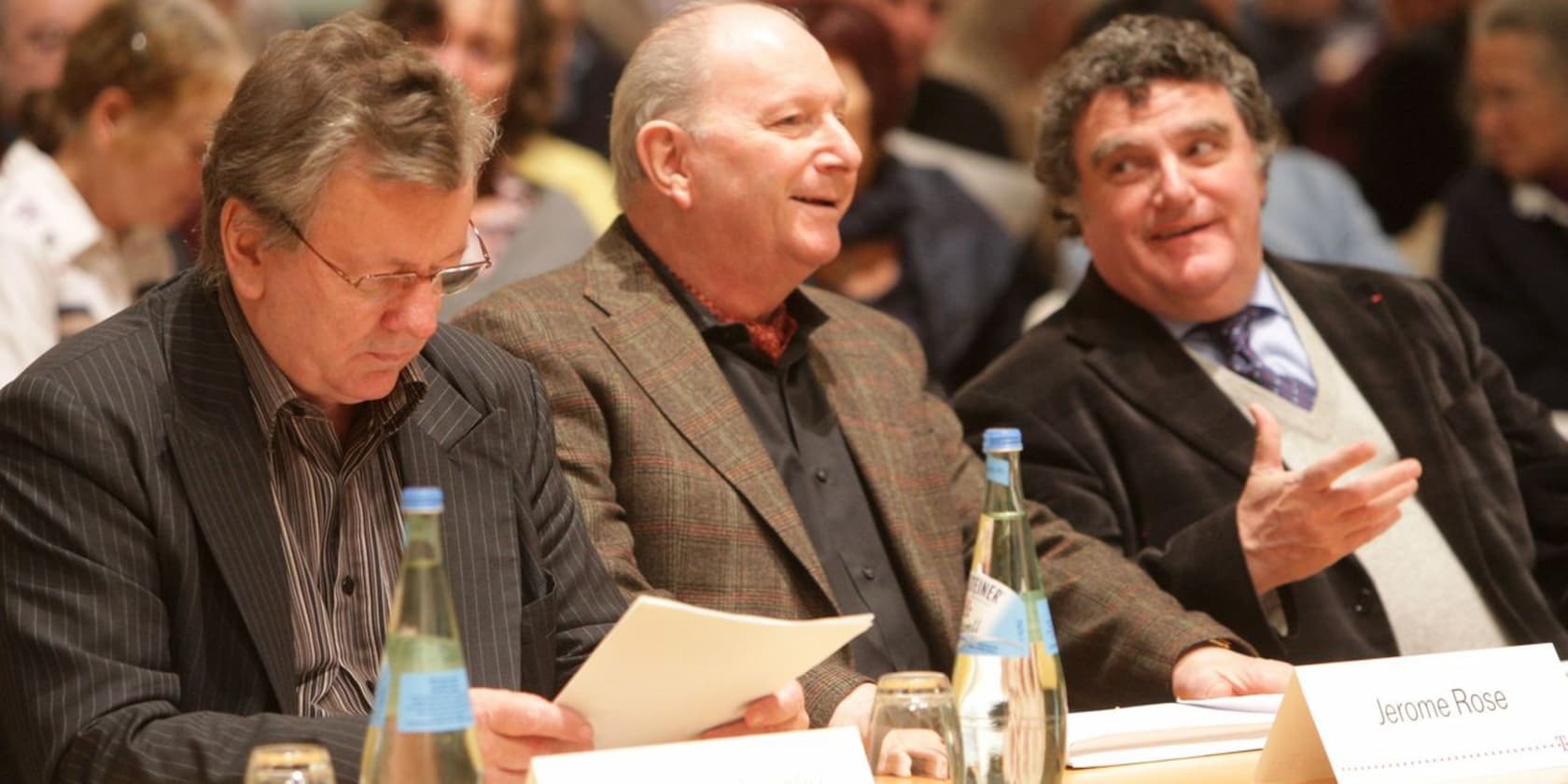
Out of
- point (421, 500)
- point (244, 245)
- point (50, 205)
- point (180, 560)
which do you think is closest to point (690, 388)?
point (244, 245)

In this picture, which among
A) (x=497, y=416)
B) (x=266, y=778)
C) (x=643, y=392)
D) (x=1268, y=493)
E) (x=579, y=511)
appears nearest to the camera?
(x=266, y=778)

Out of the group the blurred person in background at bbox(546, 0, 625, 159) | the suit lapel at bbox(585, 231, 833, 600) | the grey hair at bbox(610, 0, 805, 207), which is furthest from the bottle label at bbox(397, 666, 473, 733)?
the blurred person in background at bbox(546, 0, 625, 159)

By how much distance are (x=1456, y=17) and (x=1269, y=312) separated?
325 centimetres

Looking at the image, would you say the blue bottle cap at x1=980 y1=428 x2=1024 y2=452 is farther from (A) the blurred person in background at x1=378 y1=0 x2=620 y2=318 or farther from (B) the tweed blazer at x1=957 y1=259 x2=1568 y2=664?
(A) the blurred person in background at x1=378 y1=0 x2=620 y2=318

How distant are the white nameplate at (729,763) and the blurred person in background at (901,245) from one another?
2.73 meters

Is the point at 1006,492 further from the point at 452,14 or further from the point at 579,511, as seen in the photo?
the point at 452,14

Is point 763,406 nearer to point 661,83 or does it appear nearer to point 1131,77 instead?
point 661,83

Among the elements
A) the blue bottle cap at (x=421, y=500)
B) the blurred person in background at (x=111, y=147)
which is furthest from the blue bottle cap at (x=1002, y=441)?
the blurred person in background at (x=111, y=147)

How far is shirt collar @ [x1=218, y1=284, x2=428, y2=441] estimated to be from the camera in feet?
6.64

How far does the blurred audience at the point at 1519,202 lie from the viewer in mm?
4945

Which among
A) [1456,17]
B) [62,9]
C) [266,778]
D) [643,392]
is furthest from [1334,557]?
[1456,17]

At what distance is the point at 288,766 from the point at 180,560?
22.7 inches

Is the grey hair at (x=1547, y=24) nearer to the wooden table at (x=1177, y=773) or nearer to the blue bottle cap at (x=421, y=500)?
the wooden table at (x=1177, y=773)

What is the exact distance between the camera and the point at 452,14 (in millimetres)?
4223
